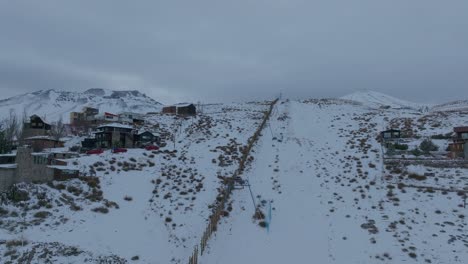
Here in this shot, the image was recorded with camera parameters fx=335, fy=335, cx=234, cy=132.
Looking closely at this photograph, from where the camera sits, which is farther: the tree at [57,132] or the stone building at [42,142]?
the tree at [57,132]

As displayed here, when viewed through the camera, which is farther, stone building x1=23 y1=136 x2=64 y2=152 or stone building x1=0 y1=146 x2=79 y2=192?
stone building x1=23 y1=136 x2=64 y2=152

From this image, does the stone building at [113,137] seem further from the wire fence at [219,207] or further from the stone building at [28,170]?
the stone building at [28,170]

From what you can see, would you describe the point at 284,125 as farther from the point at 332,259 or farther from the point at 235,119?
the point at 332,259

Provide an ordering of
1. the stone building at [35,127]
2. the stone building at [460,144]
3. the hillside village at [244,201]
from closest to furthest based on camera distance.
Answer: the hillside village at [244,201], the stone building at [460,144], the stone building at [35,127]

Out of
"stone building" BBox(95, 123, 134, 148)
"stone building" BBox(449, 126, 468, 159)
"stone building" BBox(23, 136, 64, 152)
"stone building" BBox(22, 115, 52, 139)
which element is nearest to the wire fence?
"stone building" BBox(95, 123, 134, 148)

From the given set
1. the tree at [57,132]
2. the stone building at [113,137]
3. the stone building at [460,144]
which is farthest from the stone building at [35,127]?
the stone building at [460,144]

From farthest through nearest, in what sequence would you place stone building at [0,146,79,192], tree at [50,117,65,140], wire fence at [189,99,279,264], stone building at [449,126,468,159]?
tree at [50,117,65,140]
stone building at [449,126,468,159]
stone building at [0,146,79,192]
wire fence at [189,99,279,264]

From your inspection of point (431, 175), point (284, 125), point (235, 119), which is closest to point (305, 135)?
point (284, 125)

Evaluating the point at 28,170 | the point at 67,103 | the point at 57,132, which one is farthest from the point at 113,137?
the point at 67,103

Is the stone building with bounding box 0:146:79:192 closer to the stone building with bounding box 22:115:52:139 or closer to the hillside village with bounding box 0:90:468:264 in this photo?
the hillside village with bounding box 0:90:468:264
